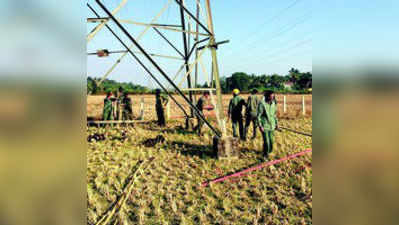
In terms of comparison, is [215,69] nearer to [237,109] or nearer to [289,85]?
[237,109]

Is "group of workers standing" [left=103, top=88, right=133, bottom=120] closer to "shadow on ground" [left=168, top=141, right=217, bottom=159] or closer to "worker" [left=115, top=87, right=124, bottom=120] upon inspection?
"worker" [left=115, top=87, right=124, bottom=120]

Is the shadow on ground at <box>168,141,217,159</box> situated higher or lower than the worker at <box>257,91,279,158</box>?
lower

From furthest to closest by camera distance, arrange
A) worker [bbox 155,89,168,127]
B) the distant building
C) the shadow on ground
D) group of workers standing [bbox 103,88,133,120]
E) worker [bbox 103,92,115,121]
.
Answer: the distant building → group of workers standing [bbox 103,88,133,120] → worker [bbox 103,92,115,121] → worker [bbox 155,89,168,127] → the shadow on ground

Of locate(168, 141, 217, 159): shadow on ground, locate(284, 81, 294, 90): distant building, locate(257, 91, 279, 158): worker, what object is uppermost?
locate(284, 81, 294, 90): distant building

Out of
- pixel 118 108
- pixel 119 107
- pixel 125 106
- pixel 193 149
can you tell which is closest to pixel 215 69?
pixel 193 149

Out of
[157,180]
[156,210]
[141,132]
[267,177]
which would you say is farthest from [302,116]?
[156,210]

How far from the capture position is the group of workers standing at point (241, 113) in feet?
21.4

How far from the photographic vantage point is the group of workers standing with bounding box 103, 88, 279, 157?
21.4 ft

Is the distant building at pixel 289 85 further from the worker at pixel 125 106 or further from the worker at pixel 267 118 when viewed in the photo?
the worker at pixel 267 118

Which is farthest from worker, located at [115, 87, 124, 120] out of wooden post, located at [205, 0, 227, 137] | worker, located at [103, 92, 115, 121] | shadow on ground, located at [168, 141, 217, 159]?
wooden post, located at [205, 0, 227, 137]

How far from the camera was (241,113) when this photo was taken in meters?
8.54
